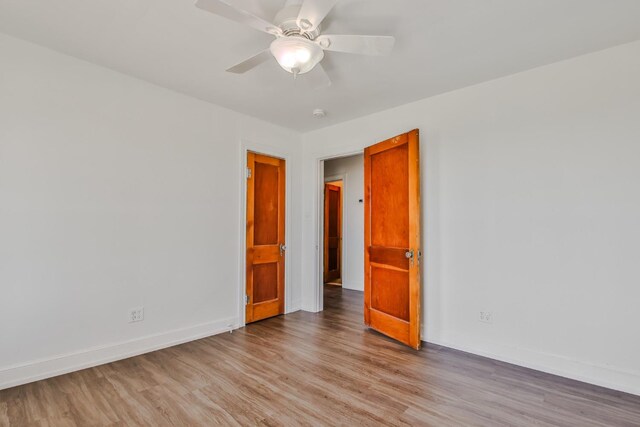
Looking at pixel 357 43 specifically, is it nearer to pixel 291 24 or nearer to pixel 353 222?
pixel 291 24

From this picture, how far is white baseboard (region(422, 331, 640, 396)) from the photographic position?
225 centimetres

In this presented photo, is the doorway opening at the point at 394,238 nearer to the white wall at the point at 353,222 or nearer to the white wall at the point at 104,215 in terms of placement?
the white wall at the point at 104,215

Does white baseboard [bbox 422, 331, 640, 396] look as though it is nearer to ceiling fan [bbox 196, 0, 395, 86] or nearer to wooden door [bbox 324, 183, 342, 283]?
ceiling fan [bbox 196, 0, 395, 86]

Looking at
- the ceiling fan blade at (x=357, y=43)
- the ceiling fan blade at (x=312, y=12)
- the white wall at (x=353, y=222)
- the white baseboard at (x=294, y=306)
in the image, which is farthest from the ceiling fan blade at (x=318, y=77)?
A: the white wall at (x=353, y=222)

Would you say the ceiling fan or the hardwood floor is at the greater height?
the ceiling fan

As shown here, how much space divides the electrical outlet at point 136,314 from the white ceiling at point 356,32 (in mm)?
2154

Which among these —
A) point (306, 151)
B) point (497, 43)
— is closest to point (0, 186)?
point (306, 151)

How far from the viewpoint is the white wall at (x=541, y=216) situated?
2.32 metres

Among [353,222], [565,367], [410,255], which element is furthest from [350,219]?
[565,367]

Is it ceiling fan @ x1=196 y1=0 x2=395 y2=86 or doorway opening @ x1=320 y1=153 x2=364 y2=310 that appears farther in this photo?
doorway opening @ x1=320 y1=153 x2=364 y2=310

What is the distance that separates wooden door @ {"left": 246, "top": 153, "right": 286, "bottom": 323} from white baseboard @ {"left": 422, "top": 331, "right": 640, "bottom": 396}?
231 cm

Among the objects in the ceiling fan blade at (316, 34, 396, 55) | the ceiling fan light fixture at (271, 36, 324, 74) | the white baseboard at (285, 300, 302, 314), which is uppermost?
the ceiling fan blade at (316, 34, 396, 55)

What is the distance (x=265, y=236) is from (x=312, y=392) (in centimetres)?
216

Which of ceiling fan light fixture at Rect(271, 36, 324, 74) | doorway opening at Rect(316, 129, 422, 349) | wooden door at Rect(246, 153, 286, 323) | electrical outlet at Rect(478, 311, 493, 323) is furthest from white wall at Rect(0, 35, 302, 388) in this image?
electrical outlet at Rect(478, 311, 493, 323)
